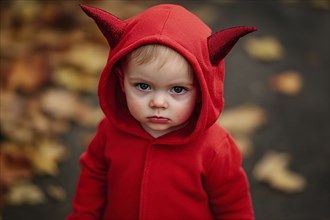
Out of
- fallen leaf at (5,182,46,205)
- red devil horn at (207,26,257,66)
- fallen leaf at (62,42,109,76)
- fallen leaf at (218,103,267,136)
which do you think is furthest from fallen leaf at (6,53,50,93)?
red devil horn at (207,26,257,66)

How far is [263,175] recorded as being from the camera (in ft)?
9.03

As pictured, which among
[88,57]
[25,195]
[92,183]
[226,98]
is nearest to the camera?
[92,183]

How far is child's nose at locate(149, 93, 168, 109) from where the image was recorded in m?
1.65

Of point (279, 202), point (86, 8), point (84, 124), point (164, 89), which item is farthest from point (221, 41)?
point (84, 124)

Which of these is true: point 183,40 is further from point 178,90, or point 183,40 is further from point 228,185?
point 228,185

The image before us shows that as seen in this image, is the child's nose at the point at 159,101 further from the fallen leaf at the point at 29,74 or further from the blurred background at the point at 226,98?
the fallen leaf at the point at 29,74

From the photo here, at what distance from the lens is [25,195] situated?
2656 millimetres

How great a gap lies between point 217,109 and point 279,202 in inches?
41.1

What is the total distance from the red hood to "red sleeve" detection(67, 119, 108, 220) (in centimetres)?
25

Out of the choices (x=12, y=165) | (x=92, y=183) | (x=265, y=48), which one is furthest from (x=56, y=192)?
(x=265, y=48)

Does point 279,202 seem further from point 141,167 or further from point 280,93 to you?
point 141,167

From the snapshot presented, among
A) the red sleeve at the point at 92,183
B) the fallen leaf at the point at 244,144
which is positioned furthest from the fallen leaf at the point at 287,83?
the red sleeve at the point at 92,183

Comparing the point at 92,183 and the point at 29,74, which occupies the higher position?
the point at 29,74

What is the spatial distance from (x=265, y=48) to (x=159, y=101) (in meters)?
1.90
